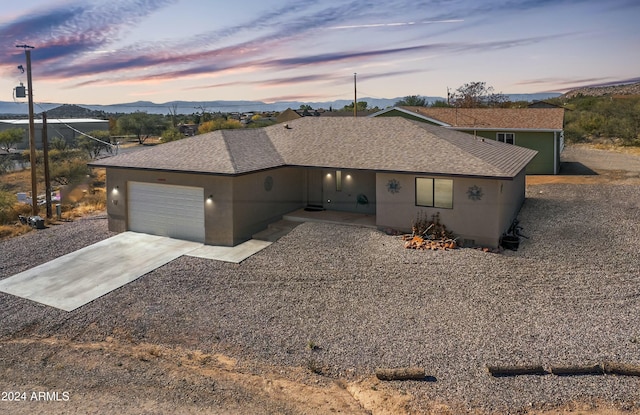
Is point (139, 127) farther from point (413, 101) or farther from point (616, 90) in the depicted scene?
point (616, 90)

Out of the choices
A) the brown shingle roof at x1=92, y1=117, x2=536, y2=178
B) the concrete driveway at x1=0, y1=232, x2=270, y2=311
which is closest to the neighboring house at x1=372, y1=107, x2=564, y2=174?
the brown shingle roof at x1=92, y1=117, x2=536, y2=178

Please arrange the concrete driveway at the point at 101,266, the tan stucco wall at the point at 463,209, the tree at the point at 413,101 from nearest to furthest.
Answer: the concrete driveway at the point at 101,266 → the tan stucco wall at the point at 463,209 → the tree at the point at 413,101

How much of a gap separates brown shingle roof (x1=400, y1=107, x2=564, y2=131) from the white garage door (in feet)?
67.5

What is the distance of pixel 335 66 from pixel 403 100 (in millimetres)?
50255

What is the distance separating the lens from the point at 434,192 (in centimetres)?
1605

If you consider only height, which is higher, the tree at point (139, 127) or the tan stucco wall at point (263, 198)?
the tree at point (139, 127)

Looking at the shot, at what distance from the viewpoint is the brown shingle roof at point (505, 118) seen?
96.9 feet

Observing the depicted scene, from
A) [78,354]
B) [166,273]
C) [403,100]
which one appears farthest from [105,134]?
[78,354]

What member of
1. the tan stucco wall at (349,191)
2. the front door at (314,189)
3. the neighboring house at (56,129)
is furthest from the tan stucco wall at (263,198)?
the neighboring house at (56,129)

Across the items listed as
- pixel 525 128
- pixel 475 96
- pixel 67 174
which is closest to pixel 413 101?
pixel 475 96

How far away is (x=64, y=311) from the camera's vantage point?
11.8 m

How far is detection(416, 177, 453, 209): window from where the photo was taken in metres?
15.8

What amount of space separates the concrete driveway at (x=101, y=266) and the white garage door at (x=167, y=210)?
1.25 ft

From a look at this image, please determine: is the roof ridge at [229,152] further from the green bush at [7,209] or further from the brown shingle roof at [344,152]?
the green bush at [7,209]
